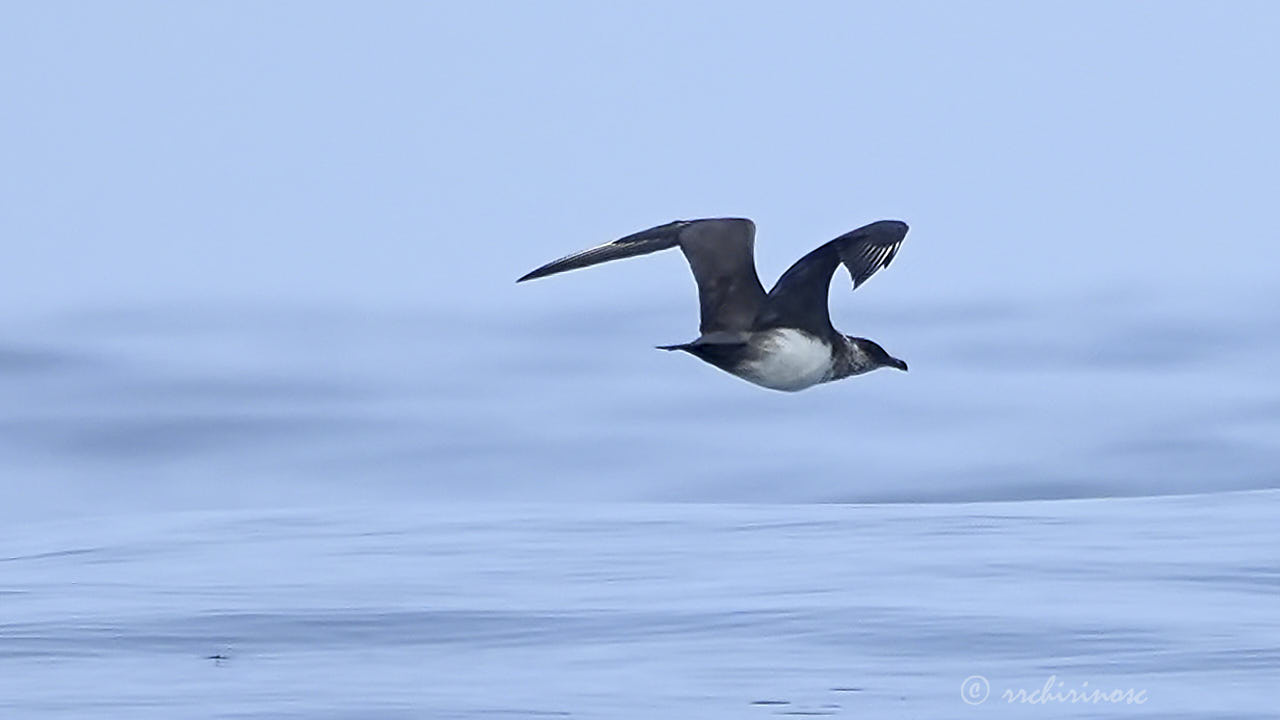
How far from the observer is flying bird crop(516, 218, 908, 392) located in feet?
47.4

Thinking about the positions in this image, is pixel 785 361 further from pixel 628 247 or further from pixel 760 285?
pixel 628 247

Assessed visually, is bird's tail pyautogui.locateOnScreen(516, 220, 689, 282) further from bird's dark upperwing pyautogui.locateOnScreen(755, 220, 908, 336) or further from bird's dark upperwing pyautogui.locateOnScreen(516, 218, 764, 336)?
bird's dark upperwing pyautogui.locateOnScreen(755, 220, 908, 336)

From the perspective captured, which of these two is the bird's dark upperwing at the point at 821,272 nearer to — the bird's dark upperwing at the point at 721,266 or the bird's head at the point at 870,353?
the bird's dark upperwing at the point at 721,266

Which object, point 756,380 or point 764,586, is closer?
point 756,380

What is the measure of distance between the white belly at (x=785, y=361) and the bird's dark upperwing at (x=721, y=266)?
0.76ft

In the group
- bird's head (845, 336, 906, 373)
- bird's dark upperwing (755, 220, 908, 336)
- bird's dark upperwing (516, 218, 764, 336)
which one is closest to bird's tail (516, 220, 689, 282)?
bird's dark upperwing (516, 218, 764, 336)

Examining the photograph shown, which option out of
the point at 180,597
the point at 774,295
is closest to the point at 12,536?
the point at 180,597

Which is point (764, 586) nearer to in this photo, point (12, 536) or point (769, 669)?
point (769, 669)

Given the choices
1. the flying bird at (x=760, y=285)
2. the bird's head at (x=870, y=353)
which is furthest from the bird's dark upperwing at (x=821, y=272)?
the bird's head at (x=870, y=353)

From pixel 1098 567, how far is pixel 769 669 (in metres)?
13.6

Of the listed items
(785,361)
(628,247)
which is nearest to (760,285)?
(785,361)

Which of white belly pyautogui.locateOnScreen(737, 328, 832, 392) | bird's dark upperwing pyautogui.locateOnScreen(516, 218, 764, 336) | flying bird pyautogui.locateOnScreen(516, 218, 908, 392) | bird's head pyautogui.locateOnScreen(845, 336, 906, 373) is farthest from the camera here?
bird's head pyautogui.locateOnScreen(845, 336, 906, 373)

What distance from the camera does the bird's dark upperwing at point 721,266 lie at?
1476 cm

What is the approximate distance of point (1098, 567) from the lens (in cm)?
4616
